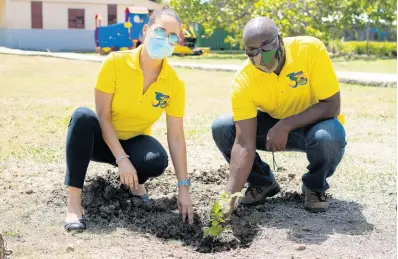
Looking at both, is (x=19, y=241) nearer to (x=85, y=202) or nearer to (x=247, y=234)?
(x=85, y=202)

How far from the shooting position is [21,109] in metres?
7.86

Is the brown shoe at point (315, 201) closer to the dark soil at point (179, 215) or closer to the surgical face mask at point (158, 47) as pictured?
the dark soil at point (179, 215)

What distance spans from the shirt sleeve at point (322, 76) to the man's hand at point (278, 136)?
0.88ft

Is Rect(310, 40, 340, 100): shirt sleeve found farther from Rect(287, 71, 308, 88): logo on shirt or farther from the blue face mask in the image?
the blue face mask

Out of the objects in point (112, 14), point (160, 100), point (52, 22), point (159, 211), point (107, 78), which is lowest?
point (159, 211)

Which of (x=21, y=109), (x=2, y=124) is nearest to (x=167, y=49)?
(x=2, y=124)

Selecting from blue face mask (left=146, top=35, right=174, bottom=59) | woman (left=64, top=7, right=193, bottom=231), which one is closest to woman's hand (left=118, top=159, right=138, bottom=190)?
woman (left=64, top=7, right=193, bottom=231)

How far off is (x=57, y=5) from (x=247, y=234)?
29.7 metres

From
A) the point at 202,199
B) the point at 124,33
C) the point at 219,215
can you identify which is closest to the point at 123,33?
the point at 124,33

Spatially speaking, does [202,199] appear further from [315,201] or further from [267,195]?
[315,201]

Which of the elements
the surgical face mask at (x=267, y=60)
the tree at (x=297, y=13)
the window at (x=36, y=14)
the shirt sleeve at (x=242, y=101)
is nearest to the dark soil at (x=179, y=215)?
the shirt sleeve at (x=242, y=101)

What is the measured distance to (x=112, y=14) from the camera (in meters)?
32.9

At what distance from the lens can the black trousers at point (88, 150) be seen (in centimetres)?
328

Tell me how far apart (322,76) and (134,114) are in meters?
1.05
